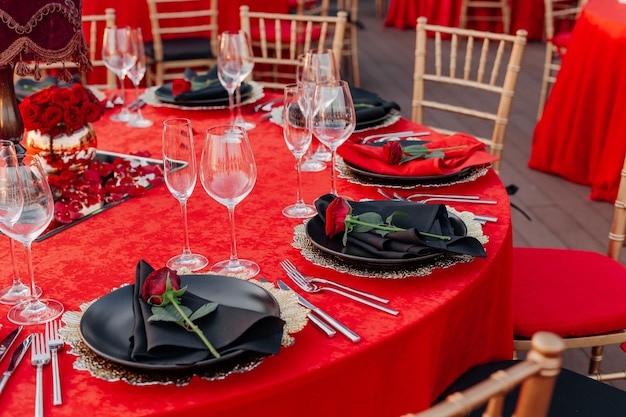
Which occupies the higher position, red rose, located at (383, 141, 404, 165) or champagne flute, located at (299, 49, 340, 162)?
champagne flute, located at (299, 49, 340, 162)

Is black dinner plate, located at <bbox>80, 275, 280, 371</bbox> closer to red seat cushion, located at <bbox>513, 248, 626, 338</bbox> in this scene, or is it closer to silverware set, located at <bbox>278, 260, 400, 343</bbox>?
silverware set, located at <bbox>278, 260, 400, 343</bbox>

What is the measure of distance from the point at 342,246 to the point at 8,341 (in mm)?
539

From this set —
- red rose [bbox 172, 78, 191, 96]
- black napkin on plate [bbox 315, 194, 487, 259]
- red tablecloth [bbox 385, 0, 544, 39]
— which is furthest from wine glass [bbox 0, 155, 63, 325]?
red tablecloth [bbox 385, 0, 544, 39]

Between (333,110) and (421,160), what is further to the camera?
(421,160)

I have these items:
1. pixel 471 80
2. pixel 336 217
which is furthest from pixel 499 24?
pixel 336 217

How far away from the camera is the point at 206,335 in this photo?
1019 millimetres

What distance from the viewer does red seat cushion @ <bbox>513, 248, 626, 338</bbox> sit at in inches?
66.2

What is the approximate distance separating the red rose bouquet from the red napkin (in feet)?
1.88

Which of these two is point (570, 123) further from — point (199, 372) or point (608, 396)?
point (199, 372)

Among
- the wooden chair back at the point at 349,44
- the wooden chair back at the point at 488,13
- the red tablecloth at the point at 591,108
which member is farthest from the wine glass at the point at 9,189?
the wooden chair back at the point at 488,13

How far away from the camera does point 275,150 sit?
1.89 m

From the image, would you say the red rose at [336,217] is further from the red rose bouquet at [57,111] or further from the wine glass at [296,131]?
the red rose bouquet at [57,111]

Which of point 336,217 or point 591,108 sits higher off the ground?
point 336,217

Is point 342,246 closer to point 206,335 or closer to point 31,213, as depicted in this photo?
point 206,335
